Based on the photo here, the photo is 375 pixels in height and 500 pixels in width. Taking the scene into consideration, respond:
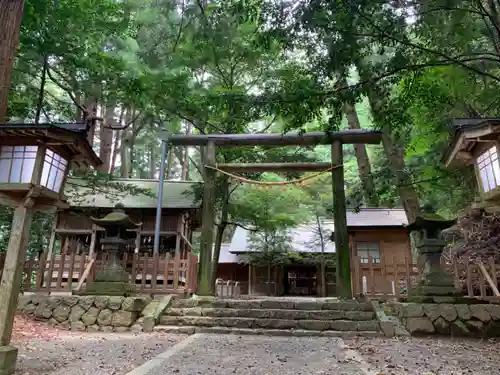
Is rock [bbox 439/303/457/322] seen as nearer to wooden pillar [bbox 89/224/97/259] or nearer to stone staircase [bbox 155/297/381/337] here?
stone staircase [bbox 155/297/381/337]

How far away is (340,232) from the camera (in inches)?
370

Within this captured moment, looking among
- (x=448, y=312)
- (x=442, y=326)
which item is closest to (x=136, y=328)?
(x=442, y=326)

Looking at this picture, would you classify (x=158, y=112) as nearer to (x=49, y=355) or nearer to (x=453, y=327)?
(x=49, y=355)

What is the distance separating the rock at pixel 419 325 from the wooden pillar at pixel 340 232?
185 cm

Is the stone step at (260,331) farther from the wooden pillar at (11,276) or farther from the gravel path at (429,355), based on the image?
the wooden pillar at (11,276)

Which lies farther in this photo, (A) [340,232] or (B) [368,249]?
(B) [368,249]

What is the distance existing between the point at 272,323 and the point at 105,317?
12.2 ft

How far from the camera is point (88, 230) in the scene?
16625mm

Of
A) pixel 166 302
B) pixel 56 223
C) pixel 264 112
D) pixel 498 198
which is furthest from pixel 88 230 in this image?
pixel 498 198

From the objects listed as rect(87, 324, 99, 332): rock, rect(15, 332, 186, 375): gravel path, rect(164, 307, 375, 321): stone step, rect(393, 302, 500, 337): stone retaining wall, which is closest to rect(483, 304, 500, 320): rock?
rect(393, 302, 500, 337): stone retaining wall

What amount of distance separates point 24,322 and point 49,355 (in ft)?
11.3

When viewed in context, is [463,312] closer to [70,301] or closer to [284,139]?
[284,139]

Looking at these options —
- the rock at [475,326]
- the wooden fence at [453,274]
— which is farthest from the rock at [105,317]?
the rock at [475,326]

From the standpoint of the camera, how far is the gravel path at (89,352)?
440 cm
